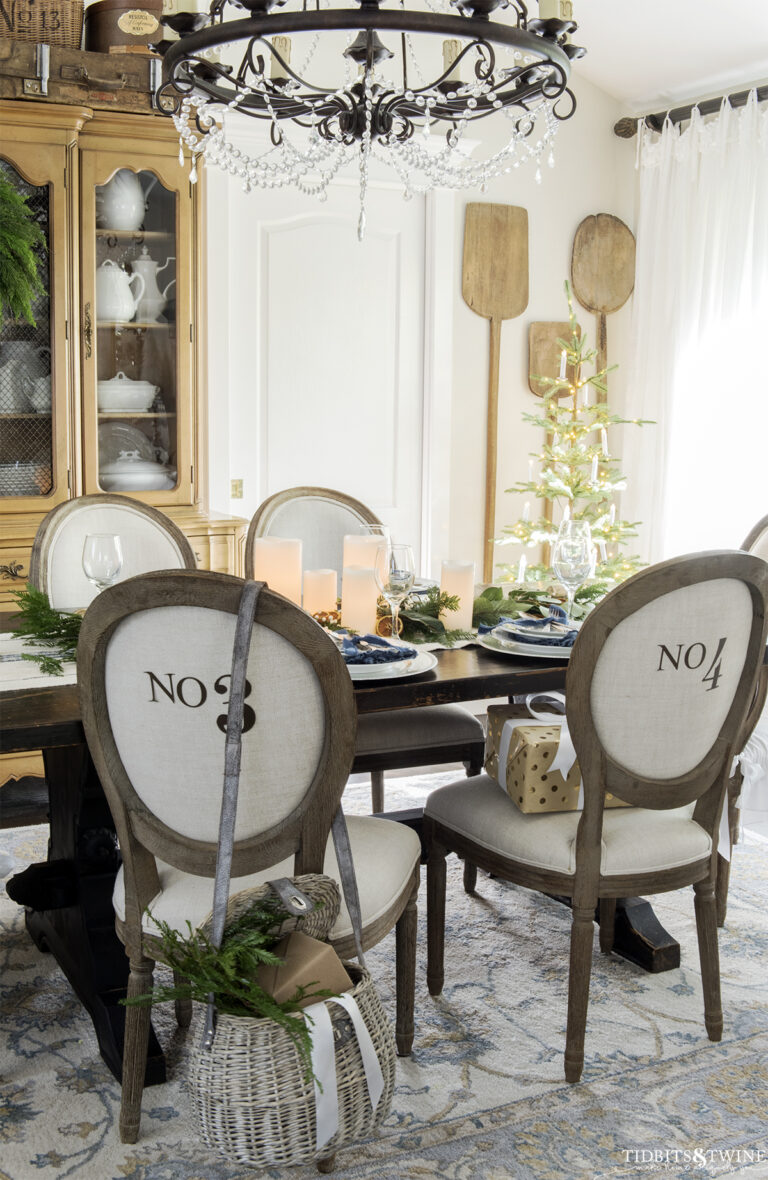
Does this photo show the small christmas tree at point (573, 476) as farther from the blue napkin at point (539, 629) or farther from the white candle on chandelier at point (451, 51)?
the white candle on chandelier at point (451, 51)

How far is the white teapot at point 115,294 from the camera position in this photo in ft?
11.7

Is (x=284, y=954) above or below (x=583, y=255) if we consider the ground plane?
below

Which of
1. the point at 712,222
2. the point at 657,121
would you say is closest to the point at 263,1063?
the point at 712,222

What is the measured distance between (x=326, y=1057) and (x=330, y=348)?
10.6 ft

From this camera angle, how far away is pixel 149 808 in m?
1.67

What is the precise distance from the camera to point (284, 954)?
5.06ft

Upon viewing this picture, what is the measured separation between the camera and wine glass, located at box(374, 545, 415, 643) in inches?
87.4

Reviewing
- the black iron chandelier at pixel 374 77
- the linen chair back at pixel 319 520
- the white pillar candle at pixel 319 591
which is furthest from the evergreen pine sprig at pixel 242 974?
the linen chair back at pixel 319 520

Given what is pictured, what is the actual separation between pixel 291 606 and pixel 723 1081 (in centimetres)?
117

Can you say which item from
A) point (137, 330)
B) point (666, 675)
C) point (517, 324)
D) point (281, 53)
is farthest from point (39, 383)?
point (666, 675)

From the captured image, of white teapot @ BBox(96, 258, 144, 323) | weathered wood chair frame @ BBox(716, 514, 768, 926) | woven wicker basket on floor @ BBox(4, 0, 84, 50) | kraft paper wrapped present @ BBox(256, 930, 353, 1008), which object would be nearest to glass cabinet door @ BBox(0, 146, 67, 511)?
white teapot @ BBox(96, 258, 144, 323)

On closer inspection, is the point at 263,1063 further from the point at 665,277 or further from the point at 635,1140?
the point at 665,277

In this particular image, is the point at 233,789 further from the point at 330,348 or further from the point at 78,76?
the point at 330,348

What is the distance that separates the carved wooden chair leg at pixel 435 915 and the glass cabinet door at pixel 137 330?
6.16ft
